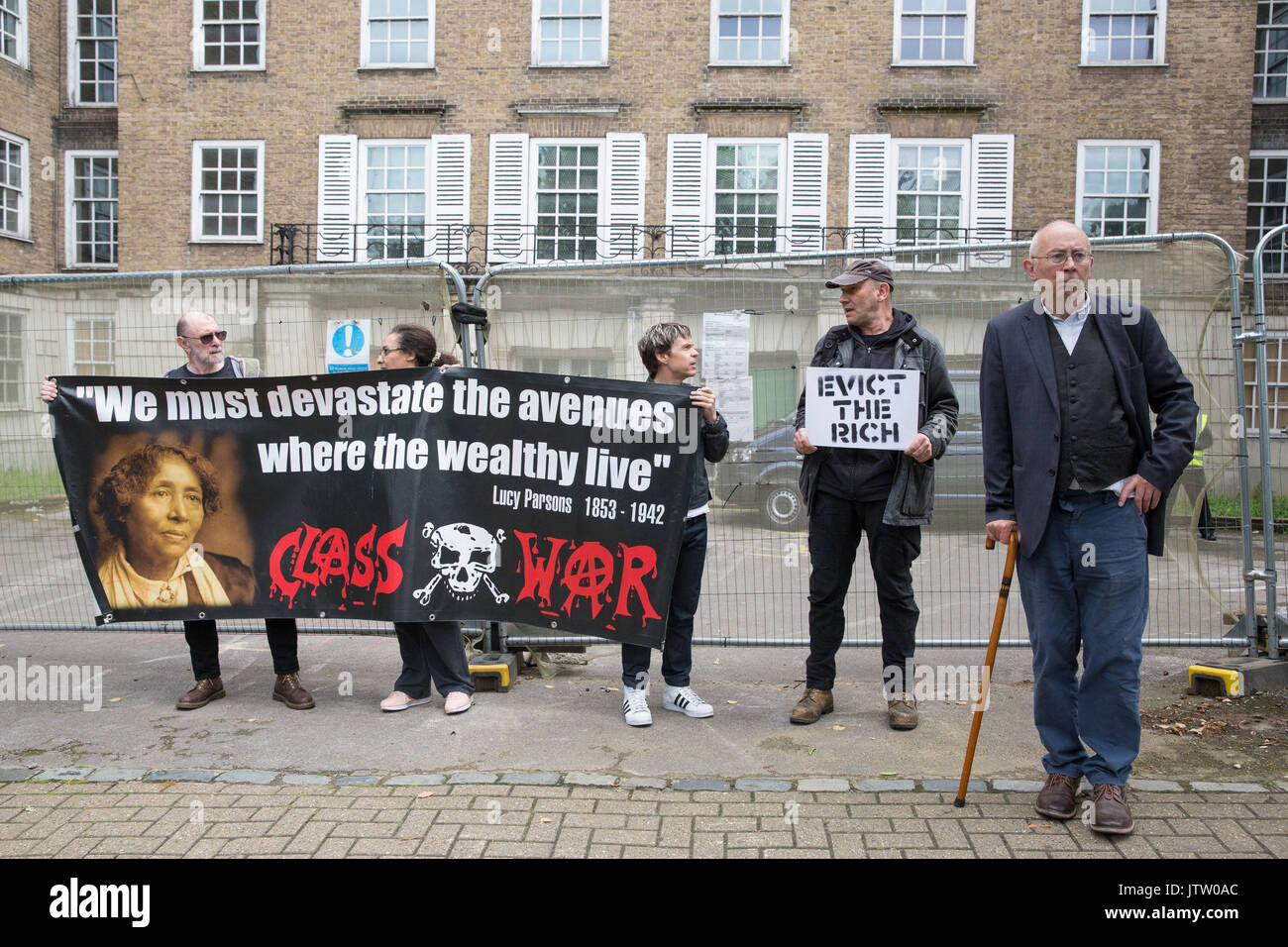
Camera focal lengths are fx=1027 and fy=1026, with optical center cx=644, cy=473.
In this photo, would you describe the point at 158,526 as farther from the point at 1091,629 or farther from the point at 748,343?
the point at 1091,629

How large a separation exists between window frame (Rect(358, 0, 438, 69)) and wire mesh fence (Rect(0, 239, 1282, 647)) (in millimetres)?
15054

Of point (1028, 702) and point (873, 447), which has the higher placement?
point (873, 447)

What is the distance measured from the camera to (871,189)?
19.0m

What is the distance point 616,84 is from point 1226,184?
11.3m

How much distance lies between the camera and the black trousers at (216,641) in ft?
17.6

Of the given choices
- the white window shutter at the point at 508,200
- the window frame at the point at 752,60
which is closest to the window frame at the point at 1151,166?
the window frame at the point at 752,60

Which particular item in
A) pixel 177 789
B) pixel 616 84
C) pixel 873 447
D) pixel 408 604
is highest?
pixel 616 84

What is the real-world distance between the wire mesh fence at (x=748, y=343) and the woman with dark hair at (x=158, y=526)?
698 mm

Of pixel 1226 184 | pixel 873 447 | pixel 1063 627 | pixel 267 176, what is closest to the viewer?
pixel 1063 627

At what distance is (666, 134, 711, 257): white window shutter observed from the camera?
19172 mm

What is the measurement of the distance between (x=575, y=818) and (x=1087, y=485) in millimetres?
2276

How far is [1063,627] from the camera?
12.9 feet
